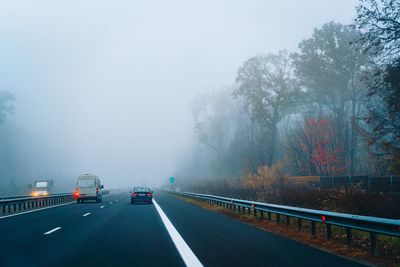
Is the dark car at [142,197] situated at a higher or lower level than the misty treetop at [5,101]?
lower

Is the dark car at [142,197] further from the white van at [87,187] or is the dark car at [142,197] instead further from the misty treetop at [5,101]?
the misty treetop at [5,101]

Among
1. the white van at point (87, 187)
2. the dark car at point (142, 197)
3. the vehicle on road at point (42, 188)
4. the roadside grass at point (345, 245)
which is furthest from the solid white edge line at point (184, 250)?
the vehicle on road at point (42, 188)

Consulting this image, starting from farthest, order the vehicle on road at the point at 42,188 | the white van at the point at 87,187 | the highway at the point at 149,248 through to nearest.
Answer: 1. the vehicle on road at the point at 42,188
2. the white van at the point at 87,187
3. the highway at the point at 149,248

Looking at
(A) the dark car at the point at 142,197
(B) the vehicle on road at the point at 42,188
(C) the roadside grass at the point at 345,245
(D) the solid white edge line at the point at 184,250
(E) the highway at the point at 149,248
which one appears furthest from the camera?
(B) the vehicle on road at the point at 42,188

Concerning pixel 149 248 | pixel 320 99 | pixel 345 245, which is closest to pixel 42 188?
pixel 320 99

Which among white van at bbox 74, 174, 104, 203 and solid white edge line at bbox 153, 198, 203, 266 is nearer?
solid white edge line at bbox 153, 198, 203, 266

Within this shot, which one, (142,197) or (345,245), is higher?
(345,245)

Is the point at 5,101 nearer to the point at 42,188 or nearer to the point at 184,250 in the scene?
the point at 42,188

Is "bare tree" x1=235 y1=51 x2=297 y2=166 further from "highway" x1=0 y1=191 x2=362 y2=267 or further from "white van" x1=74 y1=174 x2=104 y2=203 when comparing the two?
"highway" x1=0 y1=191 x2=362 y2=267

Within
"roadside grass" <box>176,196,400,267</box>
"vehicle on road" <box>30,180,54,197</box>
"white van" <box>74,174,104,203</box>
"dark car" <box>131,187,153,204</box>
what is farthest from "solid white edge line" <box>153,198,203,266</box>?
"vehicle on road" <box>30,180,54,197</box>

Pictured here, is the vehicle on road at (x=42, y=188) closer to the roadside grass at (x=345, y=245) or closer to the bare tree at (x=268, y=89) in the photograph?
the bare tree at (x=268, y=89)

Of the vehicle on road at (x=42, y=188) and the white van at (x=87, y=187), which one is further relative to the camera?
the vehicle on road at (x=42, y=188)

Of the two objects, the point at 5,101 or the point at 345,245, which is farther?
the point at 5,101

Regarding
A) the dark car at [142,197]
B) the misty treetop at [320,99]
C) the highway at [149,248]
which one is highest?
Result: the misty treetop at [320,99]
